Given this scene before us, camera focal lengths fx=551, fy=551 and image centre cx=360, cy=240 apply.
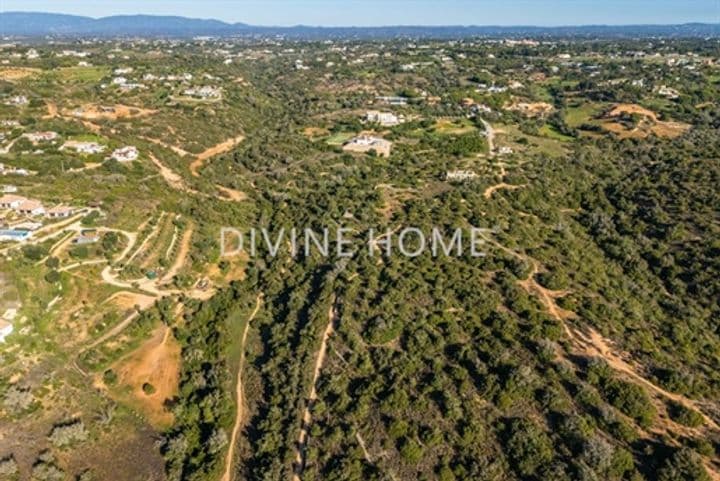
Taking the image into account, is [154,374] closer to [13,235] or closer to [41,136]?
[13,235]

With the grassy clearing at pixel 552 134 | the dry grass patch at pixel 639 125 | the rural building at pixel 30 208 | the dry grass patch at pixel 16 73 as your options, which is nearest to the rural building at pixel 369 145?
the grassy clearing at pixel 552 134

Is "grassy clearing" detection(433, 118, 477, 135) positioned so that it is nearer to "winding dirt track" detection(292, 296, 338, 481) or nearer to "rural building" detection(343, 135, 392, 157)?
"rural building" detection(343, 135, 392, 157)

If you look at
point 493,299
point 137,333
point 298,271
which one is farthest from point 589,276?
point 137,333

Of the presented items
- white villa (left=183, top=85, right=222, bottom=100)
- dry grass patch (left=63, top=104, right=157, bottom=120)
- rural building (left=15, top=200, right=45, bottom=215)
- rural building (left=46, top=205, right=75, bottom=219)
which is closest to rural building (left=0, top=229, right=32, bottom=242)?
rural building (left=15, top=200, right=45, bottom=215)

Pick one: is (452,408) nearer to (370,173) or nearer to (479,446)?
(479,446)

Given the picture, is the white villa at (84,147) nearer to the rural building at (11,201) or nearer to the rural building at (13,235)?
the rural building at (11,201)

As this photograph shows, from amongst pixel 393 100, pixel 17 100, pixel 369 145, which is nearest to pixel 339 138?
pixel 369 145
